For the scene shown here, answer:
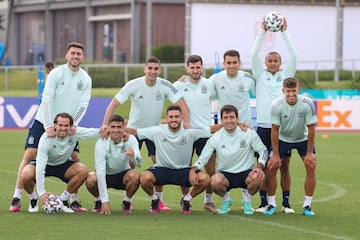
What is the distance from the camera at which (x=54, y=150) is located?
13438mm

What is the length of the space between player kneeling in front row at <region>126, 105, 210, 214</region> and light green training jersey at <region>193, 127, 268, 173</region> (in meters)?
0.23

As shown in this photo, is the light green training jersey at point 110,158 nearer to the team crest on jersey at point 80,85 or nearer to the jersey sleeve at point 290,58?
the team crest on jersey at point 80,85

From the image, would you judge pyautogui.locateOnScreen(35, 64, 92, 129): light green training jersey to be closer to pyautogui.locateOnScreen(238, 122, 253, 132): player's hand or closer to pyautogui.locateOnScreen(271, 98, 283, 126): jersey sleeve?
pyautogui.locateOnScreen(238, 122, 253, 132): player's hand

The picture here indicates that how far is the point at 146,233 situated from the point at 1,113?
19.7 meters

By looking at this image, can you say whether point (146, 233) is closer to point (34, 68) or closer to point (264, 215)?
point (264, 215)

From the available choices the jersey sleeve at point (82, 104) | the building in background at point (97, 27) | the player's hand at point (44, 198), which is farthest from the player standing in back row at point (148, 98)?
the building in background at point (97, 27)

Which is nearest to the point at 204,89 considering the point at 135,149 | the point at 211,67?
the point at 135,149

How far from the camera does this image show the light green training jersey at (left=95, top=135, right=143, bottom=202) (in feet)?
43.6

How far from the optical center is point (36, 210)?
13547 millimetres

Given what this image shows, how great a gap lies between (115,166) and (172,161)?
71cm

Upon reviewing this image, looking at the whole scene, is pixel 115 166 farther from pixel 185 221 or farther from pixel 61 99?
pixel 185 221

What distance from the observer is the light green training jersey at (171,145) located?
13.7 meters

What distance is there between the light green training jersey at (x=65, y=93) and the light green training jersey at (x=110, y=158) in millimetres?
568

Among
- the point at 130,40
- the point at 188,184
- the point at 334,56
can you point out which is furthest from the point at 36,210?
the point at 130,40
